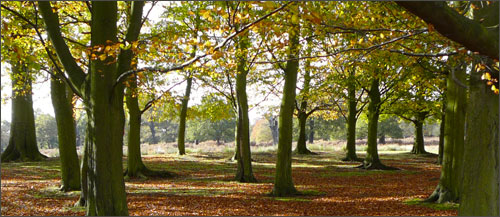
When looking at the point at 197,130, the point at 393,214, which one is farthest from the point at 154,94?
the point at 197,130

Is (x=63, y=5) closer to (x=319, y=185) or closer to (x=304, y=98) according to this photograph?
(x=319, y=185)

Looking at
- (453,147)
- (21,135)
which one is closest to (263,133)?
(21,135)

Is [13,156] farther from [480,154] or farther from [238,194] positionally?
[480,154]

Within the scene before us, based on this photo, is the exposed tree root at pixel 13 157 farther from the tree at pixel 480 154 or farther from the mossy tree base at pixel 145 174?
the tree at pixel 480 154

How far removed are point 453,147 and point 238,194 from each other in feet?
19.5

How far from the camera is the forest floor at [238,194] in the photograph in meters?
8.87

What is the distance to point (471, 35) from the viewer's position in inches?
200

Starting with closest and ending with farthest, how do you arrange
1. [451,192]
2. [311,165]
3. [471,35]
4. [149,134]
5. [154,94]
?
1. [471,35]
2. [451,192]
3. [154,94]
4. [311,165]
5. [149,134]

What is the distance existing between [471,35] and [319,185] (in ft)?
31.1

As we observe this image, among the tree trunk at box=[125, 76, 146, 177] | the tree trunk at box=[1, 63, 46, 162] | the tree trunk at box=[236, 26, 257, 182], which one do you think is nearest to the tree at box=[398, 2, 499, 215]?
the tree trunk at box=[236, 26, 257, 182]

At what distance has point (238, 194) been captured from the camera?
11602mm

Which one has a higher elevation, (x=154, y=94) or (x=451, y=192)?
(x=154, y=94)

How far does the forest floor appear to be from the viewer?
8.87m

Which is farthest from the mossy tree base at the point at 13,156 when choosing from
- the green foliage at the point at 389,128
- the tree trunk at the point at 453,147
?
Answer: the green foliage at the point at 389,128
